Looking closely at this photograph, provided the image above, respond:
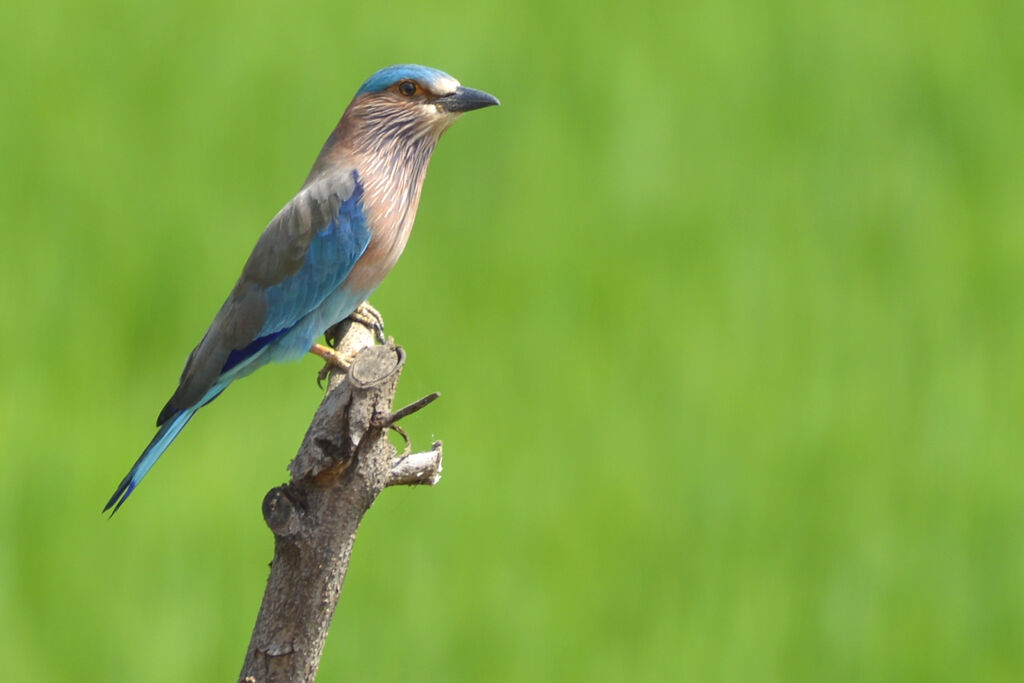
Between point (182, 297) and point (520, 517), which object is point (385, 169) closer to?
point (520, 517)

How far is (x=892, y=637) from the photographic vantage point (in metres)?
7.20

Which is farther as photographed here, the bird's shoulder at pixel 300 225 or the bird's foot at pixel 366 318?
the bird's foot at pixel 366 318

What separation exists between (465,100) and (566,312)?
10.8ft

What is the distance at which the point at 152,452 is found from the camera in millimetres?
4539

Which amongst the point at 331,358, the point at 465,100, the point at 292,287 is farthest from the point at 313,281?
the point at 465,100

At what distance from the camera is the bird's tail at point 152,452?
172 inches

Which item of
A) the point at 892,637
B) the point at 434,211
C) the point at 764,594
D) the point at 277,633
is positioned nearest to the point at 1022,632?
the point at 892,637

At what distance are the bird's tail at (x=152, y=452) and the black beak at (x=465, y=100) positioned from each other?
1043mm

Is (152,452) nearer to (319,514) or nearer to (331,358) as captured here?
(331,358)

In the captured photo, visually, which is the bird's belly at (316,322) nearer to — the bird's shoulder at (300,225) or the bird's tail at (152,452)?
the bird's shoulder at (300,225)

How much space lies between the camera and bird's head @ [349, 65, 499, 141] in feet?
16.4

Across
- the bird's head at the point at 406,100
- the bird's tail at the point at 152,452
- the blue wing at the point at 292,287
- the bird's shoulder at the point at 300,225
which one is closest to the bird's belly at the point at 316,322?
the blue wing at the point at 292,287

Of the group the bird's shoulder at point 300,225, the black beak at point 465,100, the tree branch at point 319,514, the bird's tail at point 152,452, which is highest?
the black beak at point 465,100

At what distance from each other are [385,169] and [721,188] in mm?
4152
